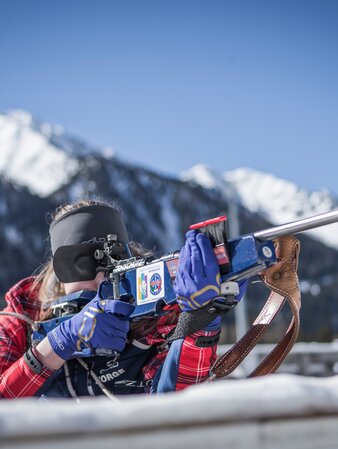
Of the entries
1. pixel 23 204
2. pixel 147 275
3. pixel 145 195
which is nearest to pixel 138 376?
pixel 147 275

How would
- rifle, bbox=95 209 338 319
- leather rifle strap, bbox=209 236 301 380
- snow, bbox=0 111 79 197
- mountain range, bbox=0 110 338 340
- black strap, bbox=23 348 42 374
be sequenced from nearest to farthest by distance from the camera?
rifle, bbox=95 209 338 319, leather rifle strap, bbox=209 236 301 380, black strap, bbox=23 348 42 374, mountain range, bbox=0 110 338 340, snow, bbox=0 111 79 197

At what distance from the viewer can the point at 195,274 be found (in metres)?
2.37

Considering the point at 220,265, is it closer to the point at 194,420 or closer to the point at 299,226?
the point at 299,226

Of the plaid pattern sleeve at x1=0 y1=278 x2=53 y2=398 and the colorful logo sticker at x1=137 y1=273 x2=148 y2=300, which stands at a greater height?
the colorful logo sticker at x1=137 y1=273 x2=148 y2=300

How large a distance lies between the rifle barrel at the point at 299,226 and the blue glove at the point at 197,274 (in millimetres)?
198

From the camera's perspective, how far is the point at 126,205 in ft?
301

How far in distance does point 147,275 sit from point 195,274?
50 centimetres

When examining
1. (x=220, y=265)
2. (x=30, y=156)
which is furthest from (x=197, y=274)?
(x=30, y=156)

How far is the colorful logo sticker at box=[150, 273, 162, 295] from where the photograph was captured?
275 centimetres

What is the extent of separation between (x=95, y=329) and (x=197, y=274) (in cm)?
64

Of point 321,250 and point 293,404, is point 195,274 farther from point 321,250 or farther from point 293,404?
point 321,250

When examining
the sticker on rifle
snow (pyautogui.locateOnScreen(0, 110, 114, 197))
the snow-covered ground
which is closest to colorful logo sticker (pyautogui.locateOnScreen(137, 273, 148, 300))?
the sticker on rifle

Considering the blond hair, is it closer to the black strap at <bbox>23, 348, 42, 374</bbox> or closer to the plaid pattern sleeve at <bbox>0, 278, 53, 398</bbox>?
the plaid pattern sleeve at <bbox>0, 278, 53, 398</bbox>

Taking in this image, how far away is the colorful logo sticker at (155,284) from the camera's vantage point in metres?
2.75
